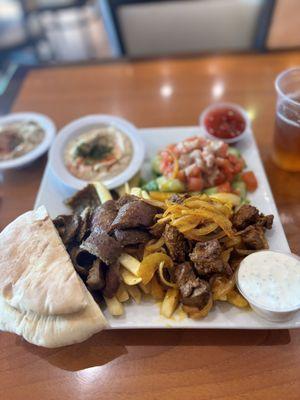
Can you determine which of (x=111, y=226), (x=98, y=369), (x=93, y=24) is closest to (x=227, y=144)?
(x=111, y=226)

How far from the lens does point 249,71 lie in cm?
252

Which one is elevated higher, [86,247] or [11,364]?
[86,247]

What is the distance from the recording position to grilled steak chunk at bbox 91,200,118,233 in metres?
1.47

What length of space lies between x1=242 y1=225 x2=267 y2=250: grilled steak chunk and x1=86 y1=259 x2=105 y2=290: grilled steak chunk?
573 millimetres

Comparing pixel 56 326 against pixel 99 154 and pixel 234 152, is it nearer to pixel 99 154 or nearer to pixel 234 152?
pixel 99 154

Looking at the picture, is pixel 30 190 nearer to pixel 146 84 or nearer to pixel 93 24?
pixel 146 84

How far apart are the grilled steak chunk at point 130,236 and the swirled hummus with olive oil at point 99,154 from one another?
1.82 ft

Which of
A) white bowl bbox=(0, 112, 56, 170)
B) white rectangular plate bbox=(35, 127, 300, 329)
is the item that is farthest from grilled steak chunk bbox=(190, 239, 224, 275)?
white bowl bbox=(0, 112, 56, 170)

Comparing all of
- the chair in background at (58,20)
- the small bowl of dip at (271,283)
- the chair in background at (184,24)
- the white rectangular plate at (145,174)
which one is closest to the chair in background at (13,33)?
the chair in background at (58,20)

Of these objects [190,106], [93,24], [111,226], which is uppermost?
[111,226]

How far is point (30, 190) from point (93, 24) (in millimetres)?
4648

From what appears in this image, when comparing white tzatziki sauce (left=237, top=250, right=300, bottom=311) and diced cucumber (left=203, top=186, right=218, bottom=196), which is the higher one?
white tzatziki sauce (left=237, top=250, right=300, bottom=311)

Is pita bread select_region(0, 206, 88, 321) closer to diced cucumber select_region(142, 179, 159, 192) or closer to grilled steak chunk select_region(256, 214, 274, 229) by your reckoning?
diced cucumber select_region(142, 179, 159, 192)

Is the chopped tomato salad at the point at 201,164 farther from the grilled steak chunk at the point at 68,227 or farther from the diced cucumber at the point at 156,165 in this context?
the grilled steak chunk at the point at 68,227
